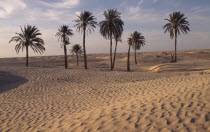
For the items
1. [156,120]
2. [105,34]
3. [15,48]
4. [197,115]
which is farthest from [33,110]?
[15,48]

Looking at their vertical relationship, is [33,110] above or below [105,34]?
below

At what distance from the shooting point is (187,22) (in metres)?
37.4

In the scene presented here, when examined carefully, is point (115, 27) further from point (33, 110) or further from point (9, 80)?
point (33, 110)

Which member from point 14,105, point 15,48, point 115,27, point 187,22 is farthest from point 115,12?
point 14,105

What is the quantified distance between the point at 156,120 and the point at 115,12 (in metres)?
28.4

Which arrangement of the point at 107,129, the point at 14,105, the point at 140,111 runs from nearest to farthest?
the point at 107,129 → the point at 140,111 → the point at 14,105

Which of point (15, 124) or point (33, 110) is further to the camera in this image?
point (33, 110)

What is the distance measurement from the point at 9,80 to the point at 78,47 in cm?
2785

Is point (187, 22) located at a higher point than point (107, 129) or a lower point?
higher

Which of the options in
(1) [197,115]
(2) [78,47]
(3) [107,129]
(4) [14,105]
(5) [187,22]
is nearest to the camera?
(3) [107,129]

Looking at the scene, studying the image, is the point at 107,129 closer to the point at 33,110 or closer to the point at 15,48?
the point at 33,110

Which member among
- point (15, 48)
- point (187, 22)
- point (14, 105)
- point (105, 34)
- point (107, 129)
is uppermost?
point (187, 22)

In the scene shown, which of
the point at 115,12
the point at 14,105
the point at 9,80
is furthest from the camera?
the point at 115,12

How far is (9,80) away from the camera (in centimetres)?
1888
